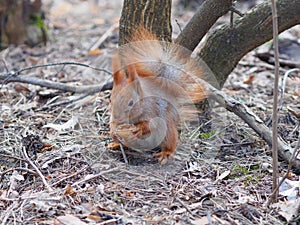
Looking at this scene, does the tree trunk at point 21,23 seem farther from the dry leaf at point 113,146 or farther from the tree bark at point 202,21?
the dry leaf at point 113,146

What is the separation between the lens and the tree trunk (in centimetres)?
556

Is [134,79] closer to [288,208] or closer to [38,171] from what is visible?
[38,171]

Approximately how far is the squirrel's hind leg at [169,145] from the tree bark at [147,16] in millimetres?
760

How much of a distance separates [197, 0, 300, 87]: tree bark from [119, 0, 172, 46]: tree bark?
0.37m

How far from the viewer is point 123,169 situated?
2693mm

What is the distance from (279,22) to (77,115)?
157 cm

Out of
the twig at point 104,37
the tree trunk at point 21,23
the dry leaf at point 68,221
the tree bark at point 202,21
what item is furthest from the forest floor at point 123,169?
the tree trunk at point 21,23

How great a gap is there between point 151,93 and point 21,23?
135 inches

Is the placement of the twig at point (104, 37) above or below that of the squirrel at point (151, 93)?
below

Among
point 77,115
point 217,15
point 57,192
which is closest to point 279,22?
point 217,15

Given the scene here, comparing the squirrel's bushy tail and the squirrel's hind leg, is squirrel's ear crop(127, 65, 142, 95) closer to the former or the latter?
the squirrel's bushy tail

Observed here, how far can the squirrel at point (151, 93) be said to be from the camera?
2.64m

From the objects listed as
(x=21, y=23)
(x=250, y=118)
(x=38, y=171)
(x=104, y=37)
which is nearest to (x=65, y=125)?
(x=38, y=171)

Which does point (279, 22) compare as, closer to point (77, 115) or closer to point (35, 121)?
point (77, 115)
